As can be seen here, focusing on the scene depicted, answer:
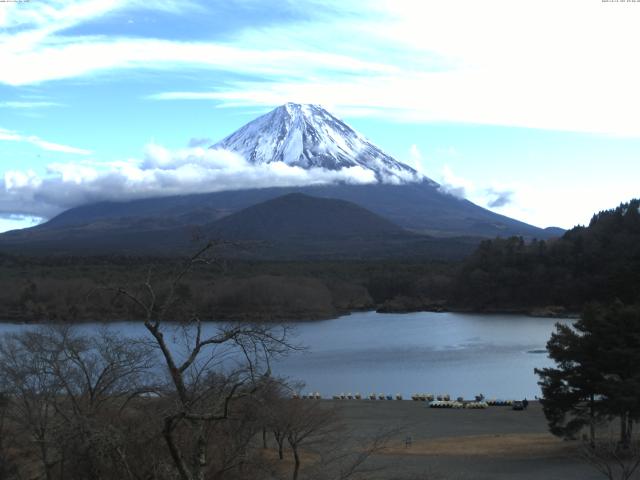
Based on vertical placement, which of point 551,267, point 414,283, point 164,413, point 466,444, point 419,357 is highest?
point 551,267

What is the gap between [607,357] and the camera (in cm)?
1402

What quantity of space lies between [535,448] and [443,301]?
161ft

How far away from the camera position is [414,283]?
2601 inches

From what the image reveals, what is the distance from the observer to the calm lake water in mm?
26875

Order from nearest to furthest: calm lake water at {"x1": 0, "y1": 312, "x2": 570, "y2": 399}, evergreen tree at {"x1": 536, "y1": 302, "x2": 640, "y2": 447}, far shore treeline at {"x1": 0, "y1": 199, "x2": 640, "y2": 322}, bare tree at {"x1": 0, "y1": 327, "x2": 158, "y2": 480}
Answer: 1. bare tree at {"x1": 0, "y1": 327, "x2": 158, "y2": 480}
2. evergreen tree at {"x1": 536, "y1": 302, "x2": 640, "y2": 447}
3. calm lake water at {"x1": 0, "y1": 312, "x2": 570, "y2": 399}
4. far shore treeline at {"x1": 0, "y1": 199, "x2": 640, "y2": 322}

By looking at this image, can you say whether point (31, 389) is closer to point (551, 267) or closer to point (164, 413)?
point (164, 413)

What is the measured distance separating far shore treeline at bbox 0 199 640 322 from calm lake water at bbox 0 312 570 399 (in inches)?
232

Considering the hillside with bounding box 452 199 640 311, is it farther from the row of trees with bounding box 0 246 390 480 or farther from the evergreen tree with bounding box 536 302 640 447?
the row of trees with bounding box 0 246 390 480

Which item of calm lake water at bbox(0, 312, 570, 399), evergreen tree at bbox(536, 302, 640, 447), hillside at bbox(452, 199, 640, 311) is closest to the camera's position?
evergreen tree at bbox(536, 302, 640, 447)

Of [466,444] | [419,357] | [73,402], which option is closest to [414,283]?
[419,357]

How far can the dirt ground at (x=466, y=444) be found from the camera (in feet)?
42.7

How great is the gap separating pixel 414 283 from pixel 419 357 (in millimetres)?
32796

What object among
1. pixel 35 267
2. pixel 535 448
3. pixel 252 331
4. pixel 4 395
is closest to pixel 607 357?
pixel 535 448

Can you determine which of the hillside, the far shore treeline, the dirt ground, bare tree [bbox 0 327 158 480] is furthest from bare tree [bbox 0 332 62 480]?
the hillside
